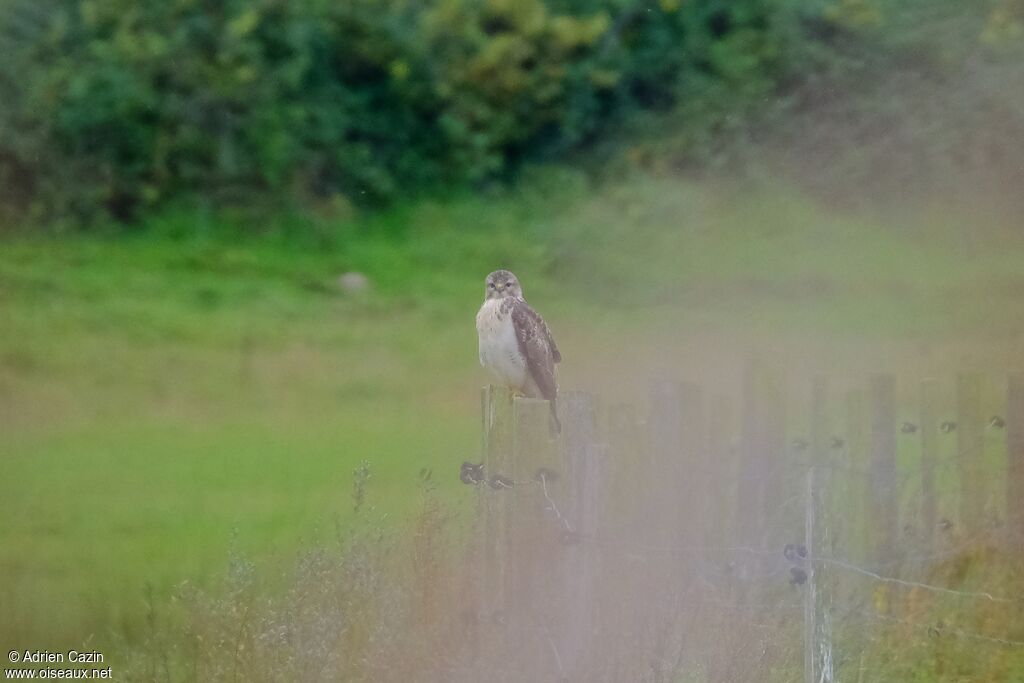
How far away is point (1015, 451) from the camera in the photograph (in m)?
5.43

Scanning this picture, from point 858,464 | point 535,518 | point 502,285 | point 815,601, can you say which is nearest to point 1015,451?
point 858,464

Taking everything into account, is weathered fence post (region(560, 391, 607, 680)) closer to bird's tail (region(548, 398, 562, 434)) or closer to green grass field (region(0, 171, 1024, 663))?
bird's tail (region(548, 398, 562, 434))

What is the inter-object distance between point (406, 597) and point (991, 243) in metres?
9.28

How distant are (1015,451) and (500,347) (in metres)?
2.14

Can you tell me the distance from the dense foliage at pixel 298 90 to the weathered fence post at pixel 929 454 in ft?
20.5

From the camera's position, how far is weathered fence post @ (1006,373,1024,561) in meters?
5.40

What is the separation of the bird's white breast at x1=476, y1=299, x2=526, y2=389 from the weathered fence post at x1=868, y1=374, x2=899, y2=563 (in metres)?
1.52

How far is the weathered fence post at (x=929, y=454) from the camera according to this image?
18.4 ft

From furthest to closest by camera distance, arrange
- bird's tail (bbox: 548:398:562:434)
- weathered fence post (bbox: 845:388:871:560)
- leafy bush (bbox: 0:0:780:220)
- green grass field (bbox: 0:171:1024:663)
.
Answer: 1. leafy bush (bbox: 0:0:780:220)
2. green grass field (bbox: 0:171:1024:663)
3. weathered fence post (bbox: 845:388:871:560)
4. bird's tail (bbox: 548:398:562:434)

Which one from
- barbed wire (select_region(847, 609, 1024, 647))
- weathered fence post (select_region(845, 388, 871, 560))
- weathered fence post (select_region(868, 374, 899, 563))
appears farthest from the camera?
weathered fence post (select_region(845, 388, 871, 560))

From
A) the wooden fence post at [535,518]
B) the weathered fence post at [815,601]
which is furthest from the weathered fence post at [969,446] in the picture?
the wooden fence post at [535,518]

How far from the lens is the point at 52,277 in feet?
35.6

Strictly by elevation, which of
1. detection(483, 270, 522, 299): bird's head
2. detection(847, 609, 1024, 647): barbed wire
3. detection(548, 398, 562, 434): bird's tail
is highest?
detection(483, 270, 522, 299): bird's head

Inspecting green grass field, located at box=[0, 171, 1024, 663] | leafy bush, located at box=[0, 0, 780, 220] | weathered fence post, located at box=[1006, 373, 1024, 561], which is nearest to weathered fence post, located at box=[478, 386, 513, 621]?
weathered fence post, located at box=[1006, 373, 1024, 561]
